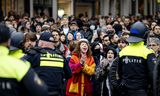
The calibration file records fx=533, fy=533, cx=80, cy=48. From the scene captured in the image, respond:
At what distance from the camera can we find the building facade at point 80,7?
2812cm

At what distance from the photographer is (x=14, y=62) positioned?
4.67 m

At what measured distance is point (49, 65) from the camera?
302 inches

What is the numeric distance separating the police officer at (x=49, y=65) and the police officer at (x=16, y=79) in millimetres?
2911

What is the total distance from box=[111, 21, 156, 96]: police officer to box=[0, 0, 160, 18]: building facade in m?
18.8

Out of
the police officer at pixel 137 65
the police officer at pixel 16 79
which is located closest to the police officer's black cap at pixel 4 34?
the police officer at pixel 16 79

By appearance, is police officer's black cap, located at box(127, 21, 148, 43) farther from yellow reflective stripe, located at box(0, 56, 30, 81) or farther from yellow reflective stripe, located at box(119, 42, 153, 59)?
yellow reflective stripe, located at box(0, 56, 30, 81)

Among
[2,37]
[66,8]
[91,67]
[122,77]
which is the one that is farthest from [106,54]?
[66,8]

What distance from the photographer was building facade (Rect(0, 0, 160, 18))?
28125 millimetres

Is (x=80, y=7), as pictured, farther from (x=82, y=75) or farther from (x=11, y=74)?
(x=11, y=74)

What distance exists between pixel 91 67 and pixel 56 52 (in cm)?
237

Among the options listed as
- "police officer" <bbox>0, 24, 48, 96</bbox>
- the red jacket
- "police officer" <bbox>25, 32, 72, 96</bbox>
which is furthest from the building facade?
"police officer" <bbox>0, 24, 48, 96</bbox>

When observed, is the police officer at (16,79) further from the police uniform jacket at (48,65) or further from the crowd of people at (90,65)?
the police uniform jacket at (48,65)

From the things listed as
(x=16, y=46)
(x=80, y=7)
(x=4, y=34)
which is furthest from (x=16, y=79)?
(x=80, y=7)

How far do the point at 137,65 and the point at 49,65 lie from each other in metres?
1.38
